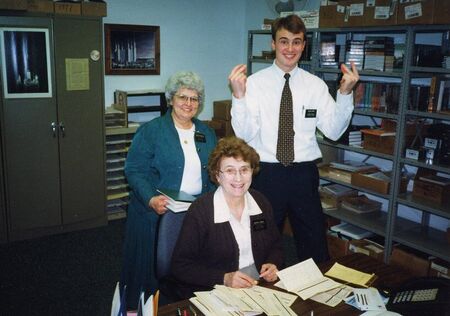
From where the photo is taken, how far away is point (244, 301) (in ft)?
5.32

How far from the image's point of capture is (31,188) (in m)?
4.12

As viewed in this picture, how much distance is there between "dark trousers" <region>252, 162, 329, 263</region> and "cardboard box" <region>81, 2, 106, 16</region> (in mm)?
2396

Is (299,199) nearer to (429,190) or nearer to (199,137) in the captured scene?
(199,137)

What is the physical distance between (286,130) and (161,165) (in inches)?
28.5

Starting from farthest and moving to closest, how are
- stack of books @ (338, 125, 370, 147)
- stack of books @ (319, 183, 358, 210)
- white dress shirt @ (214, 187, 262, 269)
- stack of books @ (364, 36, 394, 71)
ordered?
stack of books @ (319, 183, 358, 210) → stack of books @ (338, 125, 370, 147) → stack of books @ (364, 36, 394, 71) → white dress shirt @ (214, 187, 262, 269)

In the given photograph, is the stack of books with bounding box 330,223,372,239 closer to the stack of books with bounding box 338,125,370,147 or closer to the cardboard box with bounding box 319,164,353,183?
the cardboard box with bounding box 319,164,353,183

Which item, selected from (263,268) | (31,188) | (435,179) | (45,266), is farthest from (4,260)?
(435,179)

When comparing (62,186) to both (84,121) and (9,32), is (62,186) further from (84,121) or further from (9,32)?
(9,32)

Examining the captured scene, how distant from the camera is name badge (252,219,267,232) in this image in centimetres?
205

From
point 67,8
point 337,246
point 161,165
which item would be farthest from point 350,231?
point 67,8

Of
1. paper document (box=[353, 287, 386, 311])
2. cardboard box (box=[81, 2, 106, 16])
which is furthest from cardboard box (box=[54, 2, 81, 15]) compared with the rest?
paper document (box=[353, 287, 386, 311])

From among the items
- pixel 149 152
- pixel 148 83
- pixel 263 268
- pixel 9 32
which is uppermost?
pixel 9 32

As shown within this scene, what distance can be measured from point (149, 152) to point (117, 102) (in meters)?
2.40

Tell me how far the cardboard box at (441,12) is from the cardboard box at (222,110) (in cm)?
250
